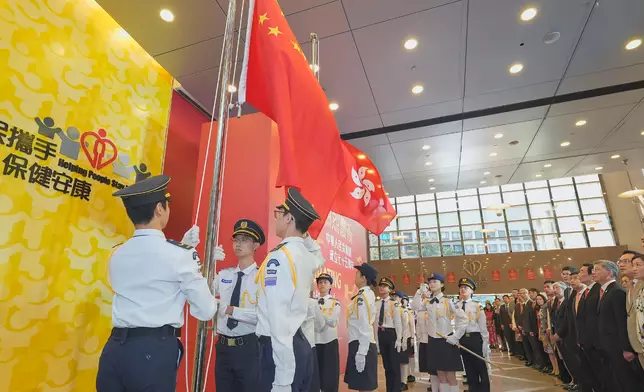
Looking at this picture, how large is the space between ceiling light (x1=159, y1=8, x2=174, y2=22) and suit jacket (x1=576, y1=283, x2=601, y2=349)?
197 inches

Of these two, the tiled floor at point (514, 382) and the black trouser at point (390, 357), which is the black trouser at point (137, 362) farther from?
the tiled floor at point (514, 382)

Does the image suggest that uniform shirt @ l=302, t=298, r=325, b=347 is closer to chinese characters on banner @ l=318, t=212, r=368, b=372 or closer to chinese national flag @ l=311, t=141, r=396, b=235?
chinese national flag @ l=311, t=141, r=396, b=235

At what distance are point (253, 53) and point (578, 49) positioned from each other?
3.86 m

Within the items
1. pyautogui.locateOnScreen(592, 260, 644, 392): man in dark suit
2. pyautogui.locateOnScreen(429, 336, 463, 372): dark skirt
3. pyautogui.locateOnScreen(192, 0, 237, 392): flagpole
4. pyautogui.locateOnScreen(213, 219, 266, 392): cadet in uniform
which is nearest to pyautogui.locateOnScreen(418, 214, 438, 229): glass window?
pyautogui.locateOnScreen(429, 336, 463, 372): dark skirt

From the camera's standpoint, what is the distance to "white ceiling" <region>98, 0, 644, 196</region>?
11.1 feet

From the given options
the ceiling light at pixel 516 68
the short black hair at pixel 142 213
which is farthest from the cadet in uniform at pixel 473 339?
the short black hair at pixel 142 213

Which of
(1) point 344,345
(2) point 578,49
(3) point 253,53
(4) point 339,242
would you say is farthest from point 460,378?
(3) point 253,53

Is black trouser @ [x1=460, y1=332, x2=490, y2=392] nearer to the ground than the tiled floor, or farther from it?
farther from it

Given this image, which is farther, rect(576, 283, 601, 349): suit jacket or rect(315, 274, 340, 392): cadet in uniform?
rect(315, 274, 340, 392): cadet in uniform

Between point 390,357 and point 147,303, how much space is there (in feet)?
12.9

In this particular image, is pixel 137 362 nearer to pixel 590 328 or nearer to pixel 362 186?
pixel 362 186

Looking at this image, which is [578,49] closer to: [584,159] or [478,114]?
[478,114]

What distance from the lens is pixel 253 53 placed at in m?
2.12

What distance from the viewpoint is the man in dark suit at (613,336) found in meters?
3.12
